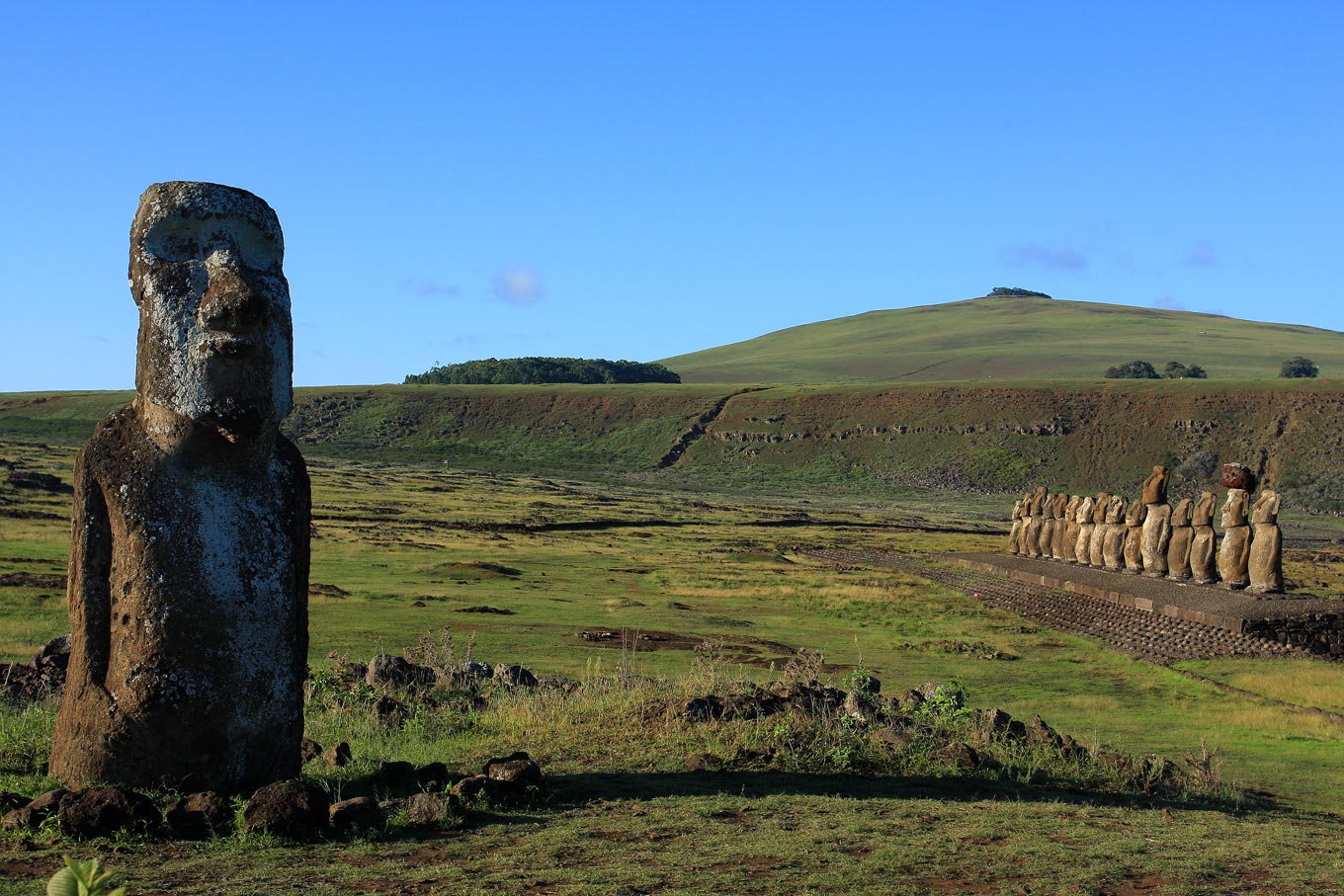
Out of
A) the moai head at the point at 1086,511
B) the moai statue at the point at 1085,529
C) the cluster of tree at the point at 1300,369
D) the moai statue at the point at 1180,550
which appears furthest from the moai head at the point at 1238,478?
the cluster of tree at the point at 1300,369

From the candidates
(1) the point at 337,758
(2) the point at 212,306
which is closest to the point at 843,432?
(1) the point at 337,758

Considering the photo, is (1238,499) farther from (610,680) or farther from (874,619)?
(610,680)

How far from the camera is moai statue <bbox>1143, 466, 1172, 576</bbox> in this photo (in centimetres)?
3148

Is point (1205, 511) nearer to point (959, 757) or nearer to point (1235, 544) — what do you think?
point (1235, 544)

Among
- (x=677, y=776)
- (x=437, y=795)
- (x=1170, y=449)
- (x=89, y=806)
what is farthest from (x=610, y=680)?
(x=1170, y=449)

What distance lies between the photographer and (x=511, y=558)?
37719 millimetres

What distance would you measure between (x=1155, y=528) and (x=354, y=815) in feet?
89.1

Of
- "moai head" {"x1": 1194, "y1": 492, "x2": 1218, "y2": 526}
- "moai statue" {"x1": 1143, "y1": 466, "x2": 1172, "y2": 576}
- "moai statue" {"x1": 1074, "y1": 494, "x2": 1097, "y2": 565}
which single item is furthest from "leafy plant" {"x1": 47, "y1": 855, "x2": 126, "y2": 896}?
"moai statue" {"x1": 1074, "y1": 494, "x2": 1097, "y2": 565}

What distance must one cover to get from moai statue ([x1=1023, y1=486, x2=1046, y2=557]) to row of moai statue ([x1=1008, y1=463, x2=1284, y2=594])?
4 cm

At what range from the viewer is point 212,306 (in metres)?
8.25

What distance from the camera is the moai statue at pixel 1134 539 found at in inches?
1281

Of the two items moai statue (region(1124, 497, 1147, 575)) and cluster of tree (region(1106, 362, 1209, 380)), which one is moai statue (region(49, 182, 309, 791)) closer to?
moai statue (region(1124, 497, 1147, 575))

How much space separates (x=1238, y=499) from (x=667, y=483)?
73.8 metres

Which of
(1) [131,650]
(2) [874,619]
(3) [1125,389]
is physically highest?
(3) [1125,389]
